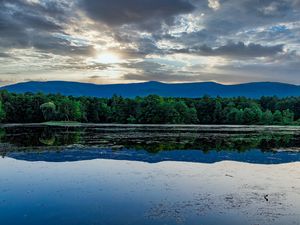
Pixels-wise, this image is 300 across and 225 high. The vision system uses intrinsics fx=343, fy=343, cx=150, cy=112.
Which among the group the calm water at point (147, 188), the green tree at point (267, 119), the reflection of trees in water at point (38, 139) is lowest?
the green tree at point (267, 119)

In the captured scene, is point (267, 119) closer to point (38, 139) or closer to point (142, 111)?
point (142, 111)

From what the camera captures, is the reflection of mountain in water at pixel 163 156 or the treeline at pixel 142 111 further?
the treeline at pixel 142 111

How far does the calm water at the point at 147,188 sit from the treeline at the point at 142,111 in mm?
69507

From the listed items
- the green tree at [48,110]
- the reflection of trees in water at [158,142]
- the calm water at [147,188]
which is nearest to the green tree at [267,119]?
the reflection of trees in water at [158,142]

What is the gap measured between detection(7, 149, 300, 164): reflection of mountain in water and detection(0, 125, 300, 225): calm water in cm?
7

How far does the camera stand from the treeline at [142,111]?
306 ft

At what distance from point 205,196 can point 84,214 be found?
16.1ft

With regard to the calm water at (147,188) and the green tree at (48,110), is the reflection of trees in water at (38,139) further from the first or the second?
the green tree at (48,110)

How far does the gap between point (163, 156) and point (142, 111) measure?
7374 cm

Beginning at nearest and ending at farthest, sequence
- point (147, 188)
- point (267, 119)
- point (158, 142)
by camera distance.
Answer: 1. point (147, 188)
2. point (158, 142)
3. point (267, 119)

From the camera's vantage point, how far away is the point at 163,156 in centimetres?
2466

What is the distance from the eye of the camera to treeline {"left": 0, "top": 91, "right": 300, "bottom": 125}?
93125 mm

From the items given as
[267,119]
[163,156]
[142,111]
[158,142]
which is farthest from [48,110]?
[163,156]

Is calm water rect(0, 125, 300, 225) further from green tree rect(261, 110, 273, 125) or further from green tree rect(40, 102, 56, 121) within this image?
green tree rect(261, 110, 273, 125)
